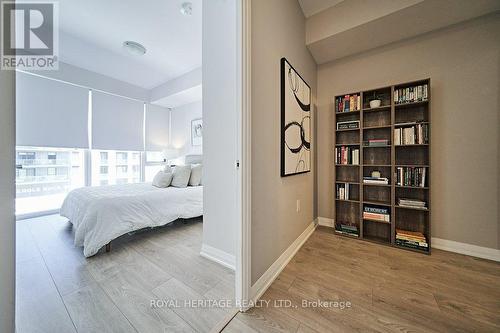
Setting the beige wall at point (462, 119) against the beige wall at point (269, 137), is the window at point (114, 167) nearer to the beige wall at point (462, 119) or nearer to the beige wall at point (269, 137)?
the beige wall at point (269, 137)

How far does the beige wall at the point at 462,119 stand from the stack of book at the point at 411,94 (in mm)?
239

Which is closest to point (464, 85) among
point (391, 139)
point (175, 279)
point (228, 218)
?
point (391, 139)

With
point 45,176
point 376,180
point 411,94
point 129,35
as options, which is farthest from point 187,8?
point 45,176

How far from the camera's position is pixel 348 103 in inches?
91.2

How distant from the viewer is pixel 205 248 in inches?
73.9

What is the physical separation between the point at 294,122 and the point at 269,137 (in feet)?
1.74

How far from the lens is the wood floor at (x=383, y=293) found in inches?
43.1

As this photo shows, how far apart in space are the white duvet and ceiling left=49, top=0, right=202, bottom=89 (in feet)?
7.51

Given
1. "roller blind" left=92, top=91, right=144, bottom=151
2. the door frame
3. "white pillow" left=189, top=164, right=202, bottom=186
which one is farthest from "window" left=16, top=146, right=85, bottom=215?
the door frame

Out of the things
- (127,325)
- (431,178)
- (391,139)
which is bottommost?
(127,325)

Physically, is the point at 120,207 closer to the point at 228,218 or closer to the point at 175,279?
the point at 175,279

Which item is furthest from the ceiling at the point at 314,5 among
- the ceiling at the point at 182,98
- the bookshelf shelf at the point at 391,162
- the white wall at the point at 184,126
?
the white wall at the point at 184,126

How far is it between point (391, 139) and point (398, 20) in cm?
124

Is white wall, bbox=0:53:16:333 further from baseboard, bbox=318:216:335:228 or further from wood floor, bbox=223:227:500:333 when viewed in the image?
baseboard, bbox=318:216:335:228
